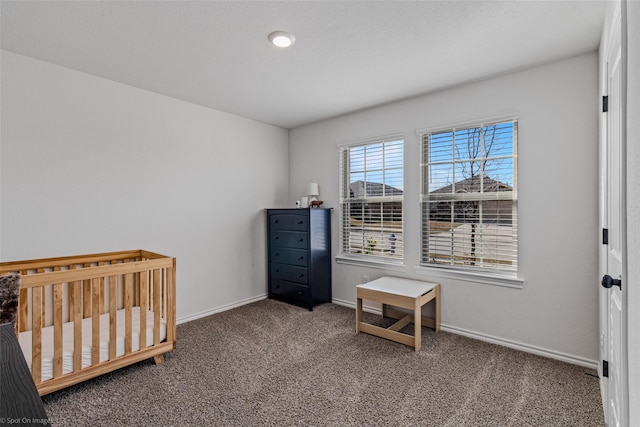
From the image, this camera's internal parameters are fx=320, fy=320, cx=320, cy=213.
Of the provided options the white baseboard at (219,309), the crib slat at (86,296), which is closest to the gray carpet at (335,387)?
the white baseboard at (219,309)

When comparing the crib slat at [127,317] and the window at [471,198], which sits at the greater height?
the window at [471,198]

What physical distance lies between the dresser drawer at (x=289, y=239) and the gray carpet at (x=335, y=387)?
1159 millimetres

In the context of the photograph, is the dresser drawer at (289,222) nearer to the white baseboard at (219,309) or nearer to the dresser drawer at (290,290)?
the dresser drawer at (290,290)

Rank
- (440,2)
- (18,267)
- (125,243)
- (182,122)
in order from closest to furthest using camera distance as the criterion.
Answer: (440,2) < (18,267) < (125,243) < (182,122)

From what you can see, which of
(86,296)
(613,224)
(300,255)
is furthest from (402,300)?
(86,296)

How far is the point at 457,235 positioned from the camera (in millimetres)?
3143

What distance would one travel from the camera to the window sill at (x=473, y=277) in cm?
276

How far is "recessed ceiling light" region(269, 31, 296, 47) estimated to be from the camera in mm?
2150

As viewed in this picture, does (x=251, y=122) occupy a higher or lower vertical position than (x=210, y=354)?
higher

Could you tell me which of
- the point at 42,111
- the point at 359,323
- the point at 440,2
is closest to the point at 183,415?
the point at 359,323

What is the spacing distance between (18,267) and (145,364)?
3.91ft

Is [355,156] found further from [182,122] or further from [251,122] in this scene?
[182,122]

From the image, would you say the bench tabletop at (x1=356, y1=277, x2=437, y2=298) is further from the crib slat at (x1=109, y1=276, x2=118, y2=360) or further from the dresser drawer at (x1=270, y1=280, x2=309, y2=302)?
the crib slat at (x1=109, y1=276, x2=118, y2=360)
